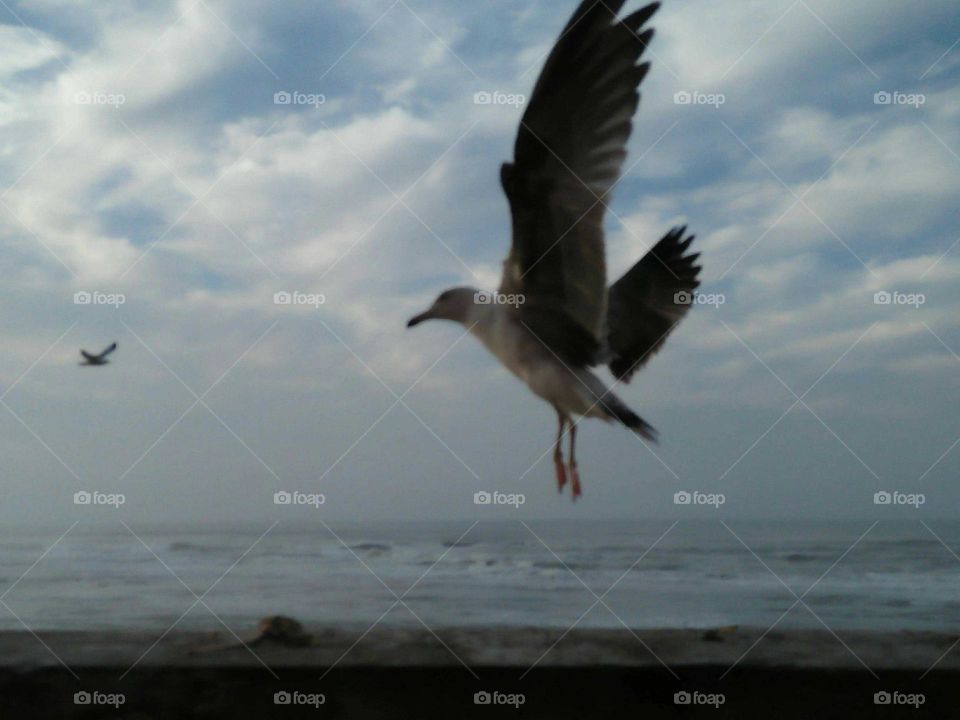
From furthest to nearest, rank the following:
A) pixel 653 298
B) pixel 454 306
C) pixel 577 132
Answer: pixel 653 298 < pixel 454 306 < pixel 577 132

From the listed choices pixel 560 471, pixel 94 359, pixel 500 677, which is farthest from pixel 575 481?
pixel 94 359

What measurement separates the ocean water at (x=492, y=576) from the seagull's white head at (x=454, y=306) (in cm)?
48

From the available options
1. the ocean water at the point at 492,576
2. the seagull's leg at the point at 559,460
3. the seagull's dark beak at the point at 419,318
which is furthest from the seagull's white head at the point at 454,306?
the ocean water at the point at 492,576

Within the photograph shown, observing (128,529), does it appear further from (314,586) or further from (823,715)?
(823,715)

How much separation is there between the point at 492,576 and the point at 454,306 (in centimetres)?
65

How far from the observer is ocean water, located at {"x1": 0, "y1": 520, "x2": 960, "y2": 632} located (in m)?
2.10

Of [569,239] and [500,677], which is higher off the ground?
[569,239]

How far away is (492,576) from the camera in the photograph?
220cm

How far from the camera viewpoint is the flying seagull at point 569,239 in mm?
1876

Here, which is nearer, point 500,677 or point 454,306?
point 500,677

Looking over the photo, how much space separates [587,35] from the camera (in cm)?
188

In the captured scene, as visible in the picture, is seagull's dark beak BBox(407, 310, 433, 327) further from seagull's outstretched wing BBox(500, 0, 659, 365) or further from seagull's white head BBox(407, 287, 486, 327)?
seagull's outstretched wing BBox(500, 0, 659, 365)

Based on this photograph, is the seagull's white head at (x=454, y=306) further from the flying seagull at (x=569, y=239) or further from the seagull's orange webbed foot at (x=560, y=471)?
the seagull's orange webbed foot at (x=560, y=471)

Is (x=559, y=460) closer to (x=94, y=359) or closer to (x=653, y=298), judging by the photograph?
(x=653, y=298)
